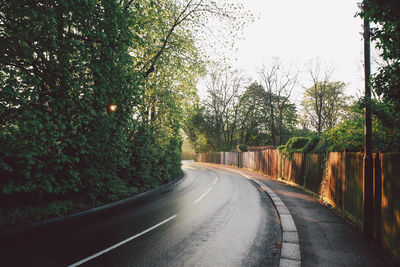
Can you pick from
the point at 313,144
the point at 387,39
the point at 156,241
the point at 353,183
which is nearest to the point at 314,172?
the point at 313,144

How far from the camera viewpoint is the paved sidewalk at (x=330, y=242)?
164 inches

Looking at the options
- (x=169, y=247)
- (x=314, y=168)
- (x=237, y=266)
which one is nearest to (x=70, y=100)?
(x=169, y=247)

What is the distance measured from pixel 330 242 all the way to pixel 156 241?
404 cm

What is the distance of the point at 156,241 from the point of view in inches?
204

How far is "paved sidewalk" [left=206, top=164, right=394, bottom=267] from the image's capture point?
4.16 m

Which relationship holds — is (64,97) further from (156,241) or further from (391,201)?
(391,201)

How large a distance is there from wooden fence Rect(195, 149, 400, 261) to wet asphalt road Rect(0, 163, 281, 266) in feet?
7.07

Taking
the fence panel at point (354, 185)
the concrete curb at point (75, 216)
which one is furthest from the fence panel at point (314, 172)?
the concrete curb at point (75, 216)

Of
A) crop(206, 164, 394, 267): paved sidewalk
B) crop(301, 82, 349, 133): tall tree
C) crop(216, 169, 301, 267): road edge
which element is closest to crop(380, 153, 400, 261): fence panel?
crop(206, 164, 394, 267): paved sidewalk

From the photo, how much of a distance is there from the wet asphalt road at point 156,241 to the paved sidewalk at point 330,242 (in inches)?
25.5

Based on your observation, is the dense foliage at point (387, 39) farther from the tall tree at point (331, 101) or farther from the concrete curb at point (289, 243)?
the tall tree at point (331, 101)

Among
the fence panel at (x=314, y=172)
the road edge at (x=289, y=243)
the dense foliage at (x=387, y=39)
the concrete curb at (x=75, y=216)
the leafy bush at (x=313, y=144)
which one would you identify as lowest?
the concrete curb at (x=75, y=216)

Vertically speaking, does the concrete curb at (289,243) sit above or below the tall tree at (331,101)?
below

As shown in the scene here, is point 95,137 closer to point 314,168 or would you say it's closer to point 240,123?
point 314,168
